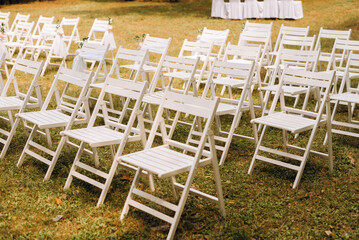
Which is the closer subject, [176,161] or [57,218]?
[176,161]

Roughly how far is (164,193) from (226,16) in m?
14.1

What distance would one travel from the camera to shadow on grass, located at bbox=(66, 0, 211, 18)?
19.5 meters

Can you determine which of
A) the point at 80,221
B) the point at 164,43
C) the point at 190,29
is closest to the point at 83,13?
the point at 190,29

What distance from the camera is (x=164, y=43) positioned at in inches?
278

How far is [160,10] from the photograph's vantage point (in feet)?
68.0

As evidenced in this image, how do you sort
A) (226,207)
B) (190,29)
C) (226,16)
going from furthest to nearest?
(226,16)
(190,29)
(226,207)

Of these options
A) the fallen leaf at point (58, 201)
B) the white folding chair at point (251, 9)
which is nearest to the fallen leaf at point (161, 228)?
the fallen leaf at point (58, 201)

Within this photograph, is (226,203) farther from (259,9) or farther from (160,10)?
(160,10)

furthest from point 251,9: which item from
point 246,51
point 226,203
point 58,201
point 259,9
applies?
point 58,201

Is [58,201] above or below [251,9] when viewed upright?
below

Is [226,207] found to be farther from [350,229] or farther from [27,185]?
[27,185]

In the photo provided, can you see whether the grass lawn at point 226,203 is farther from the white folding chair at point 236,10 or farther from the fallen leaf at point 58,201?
the white folding chair at point 236,10

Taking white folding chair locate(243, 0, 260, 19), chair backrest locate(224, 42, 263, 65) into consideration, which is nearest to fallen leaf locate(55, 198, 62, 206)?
chair backrest locate(224, 42, 263, 65)

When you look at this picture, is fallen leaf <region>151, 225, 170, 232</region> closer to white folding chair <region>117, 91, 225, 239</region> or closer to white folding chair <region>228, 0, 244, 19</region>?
white folding chair <region>117, 91, 225, 239</region>
